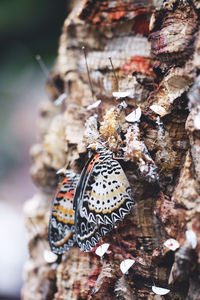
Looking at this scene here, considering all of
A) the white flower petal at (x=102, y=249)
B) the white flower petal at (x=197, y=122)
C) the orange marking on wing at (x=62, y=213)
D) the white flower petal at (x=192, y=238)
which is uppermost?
the white flower petal at (x=197, y=122)

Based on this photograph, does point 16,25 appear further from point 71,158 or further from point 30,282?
point 30,282

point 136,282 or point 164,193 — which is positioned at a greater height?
point 164,193

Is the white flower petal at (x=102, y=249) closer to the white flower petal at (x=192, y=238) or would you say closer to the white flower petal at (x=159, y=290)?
the white flower petal at (x=159, y=290)

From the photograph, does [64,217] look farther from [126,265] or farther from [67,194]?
[126,265]

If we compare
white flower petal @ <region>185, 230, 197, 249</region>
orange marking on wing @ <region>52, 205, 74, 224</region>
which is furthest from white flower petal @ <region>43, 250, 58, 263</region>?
white flower petal @ <region>185, 230, 197, 249</region>

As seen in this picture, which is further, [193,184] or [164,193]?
[164,193]

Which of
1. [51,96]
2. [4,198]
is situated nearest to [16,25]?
[51,96]

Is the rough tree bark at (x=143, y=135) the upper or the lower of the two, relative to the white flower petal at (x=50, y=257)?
upper

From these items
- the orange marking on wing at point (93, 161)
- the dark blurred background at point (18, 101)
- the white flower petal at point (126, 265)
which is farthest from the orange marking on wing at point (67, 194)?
the dark blurred background at point (18, 101)
